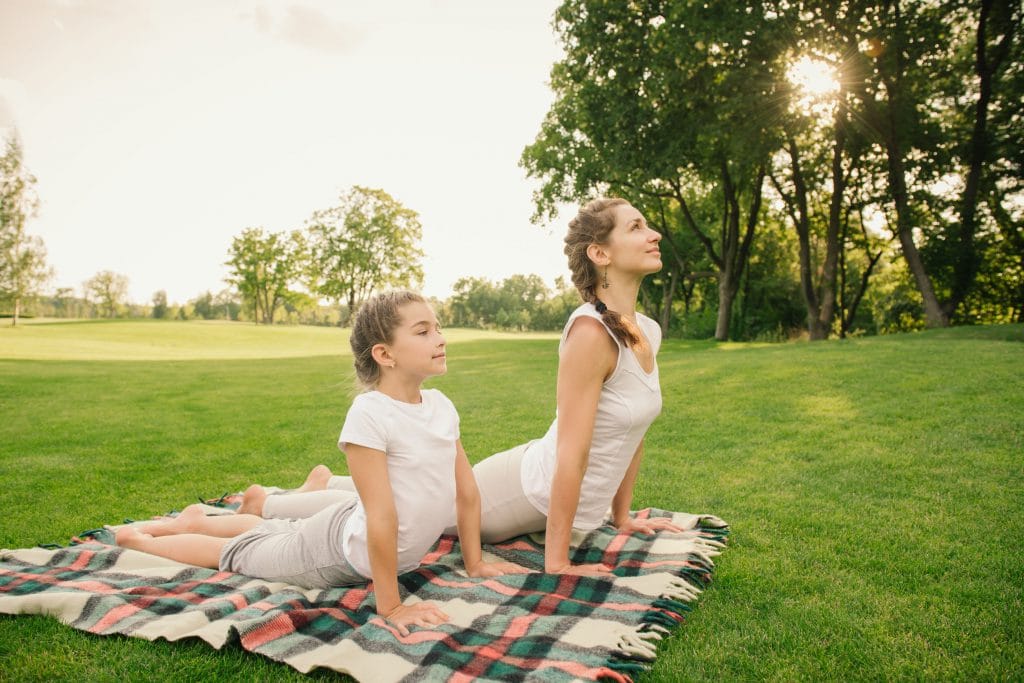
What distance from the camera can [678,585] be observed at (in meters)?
3.13

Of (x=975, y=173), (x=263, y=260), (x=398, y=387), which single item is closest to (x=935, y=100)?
(x=975, y=173)

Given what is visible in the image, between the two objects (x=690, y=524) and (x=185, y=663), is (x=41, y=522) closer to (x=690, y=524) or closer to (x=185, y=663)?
(x=185, y=663)

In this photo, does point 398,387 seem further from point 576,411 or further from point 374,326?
point 576,411

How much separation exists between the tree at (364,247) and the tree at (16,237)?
82.0 feet

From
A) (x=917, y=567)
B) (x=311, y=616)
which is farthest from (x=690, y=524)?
(x=311, y=616)

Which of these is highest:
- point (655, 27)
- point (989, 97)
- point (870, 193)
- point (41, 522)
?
point (655, 27)

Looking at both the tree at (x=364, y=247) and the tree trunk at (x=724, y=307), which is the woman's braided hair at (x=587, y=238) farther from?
the tree at (x=364, y=247)

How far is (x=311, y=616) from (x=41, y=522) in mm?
3092

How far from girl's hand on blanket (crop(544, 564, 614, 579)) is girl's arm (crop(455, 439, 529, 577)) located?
21 cm

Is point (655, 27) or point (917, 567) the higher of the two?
point (655, 27)

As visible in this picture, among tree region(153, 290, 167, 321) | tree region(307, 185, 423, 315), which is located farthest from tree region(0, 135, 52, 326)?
tree region(153, 290, 167, 321)

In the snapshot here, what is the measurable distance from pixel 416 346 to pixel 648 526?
207 cm

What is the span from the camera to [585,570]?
320 centimetres

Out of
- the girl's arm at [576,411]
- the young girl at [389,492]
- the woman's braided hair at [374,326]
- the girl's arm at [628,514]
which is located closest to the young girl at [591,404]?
the girl's arm at [576,411]
